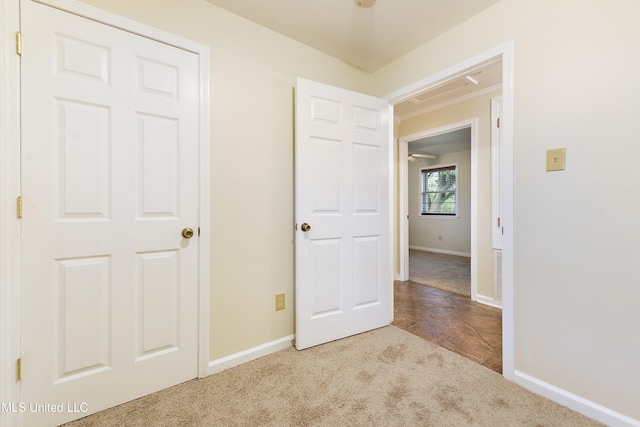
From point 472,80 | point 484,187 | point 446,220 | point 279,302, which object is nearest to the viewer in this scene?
point 279,302

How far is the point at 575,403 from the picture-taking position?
1404 mm

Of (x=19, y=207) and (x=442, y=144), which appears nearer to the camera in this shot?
(x=19, y=207)

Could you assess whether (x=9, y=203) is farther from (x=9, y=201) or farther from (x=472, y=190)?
(x=472, y=190)

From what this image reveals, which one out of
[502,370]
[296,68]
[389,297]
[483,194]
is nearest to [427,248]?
[483,194]

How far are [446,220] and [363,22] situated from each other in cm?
577

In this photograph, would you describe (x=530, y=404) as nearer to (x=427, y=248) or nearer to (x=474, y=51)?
(x=474, y=51)

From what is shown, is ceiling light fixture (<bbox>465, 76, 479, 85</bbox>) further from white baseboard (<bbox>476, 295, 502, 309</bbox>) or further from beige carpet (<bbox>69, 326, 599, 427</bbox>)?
beige carpet (<bbox>69, 326, 599, 427</bbox>)

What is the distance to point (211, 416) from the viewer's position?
1.36m

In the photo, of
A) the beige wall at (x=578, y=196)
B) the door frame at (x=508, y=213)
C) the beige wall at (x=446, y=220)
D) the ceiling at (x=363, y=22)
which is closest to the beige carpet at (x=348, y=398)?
the door frame at (x=508, y=213)

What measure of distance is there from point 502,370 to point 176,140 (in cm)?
257

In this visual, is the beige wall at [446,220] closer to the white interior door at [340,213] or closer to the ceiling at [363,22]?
the white interior door at [340,213]

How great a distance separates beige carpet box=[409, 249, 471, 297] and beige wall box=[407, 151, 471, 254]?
42 centimetres

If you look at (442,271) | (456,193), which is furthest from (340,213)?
(456,193)

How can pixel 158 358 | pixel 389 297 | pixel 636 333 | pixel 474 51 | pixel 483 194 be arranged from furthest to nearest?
pixel 483 194, pixel 389 297, pixel 474 51, pixel 158 358, pixel 636 333
